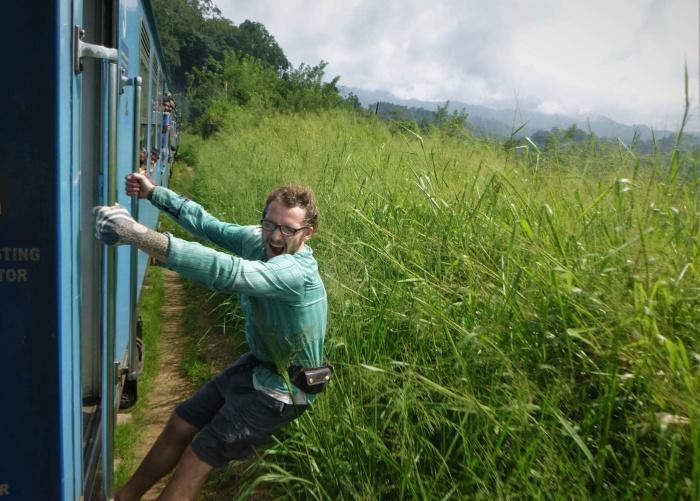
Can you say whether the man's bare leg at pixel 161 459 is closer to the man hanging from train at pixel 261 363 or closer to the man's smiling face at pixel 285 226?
the man hanging from train at pixel 261 363

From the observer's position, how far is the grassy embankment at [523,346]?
6.23 feet

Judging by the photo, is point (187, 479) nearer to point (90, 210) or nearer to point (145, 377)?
point (90, 210)

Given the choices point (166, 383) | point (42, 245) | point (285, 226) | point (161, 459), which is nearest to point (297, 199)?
point (285, 226)

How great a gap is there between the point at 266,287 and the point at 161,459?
101cm

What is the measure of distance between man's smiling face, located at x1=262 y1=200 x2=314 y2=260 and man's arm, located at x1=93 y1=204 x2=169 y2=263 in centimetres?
A: 54

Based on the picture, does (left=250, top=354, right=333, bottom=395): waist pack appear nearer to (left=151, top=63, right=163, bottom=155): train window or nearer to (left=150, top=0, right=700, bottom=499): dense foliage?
(left=150, top=0, right=700, bottom=499): dense foliage

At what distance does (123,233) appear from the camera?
1.90 metres

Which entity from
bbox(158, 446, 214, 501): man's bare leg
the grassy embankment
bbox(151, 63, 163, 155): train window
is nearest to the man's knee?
bbox(158, 446, 214, 501): man's bare leg

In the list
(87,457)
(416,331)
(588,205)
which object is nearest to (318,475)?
(416,331)

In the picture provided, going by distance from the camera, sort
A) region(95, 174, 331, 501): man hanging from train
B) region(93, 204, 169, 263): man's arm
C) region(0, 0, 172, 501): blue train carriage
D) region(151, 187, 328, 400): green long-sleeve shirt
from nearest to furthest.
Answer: region(0, 0, 172, 501): blue train carriage
region(93, 204, 169, 263): man's arm
region(151, 187, 328, 400): green long-sleeve shirt
region(95, 174, 331, 501): man hanging from train

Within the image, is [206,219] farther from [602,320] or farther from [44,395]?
[602,320]

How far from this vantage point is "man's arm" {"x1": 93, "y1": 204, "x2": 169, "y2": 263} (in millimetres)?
1891

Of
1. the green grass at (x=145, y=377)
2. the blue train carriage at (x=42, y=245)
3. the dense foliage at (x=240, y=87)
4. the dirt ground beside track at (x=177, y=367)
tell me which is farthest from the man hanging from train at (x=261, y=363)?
the dense foliage at (x=240, y=87)

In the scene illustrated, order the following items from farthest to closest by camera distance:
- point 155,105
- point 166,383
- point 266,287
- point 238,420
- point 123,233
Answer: point 155,105
point 166,383
point 238,420
point 266,287
point 123,233
